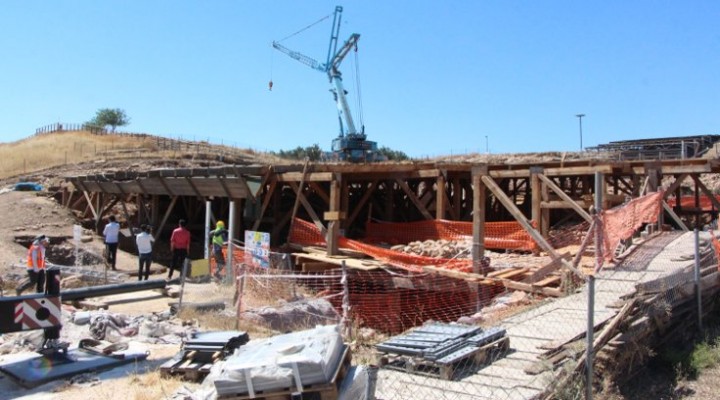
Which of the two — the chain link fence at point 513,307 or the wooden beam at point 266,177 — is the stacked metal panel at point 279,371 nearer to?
the chain link fence at point 513,307

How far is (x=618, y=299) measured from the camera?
7.80 m

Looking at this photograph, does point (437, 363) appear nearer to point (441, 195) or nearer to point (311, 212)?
point (311, 212)

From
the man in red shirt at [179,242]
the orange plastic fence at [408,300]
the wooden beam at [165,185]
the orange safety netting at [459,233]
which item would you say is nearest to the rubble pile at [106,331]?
the orange plastic fence at [408,300]

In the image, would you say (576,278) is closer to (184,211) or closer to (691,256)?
(691,256)

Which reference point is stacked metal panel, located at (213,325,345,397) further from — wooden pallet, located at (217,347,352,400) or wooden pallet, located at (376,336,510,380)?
wooden pallet, located at (376,336,510,380)

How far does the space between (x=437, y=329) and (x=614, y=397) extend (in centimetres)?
192

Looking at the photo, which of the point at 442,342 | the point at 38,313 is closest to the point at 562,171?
the point at 442,342

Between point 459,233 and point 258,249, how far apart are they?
193 inches

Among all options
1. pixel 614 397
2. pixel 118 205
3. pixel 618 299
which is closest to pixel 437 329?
pixel 614 397

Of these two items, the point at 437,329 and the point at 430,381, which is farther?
the point at 437,329

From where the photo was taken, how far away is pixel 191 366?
6273 millimetres

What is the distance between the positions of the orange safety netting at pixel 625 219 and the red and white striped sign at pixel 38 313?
8.31 meters

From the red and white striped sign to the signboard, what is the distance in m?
5.45

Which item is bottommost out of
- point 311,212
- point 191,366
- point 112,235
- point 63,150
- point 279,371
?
point 191,366
